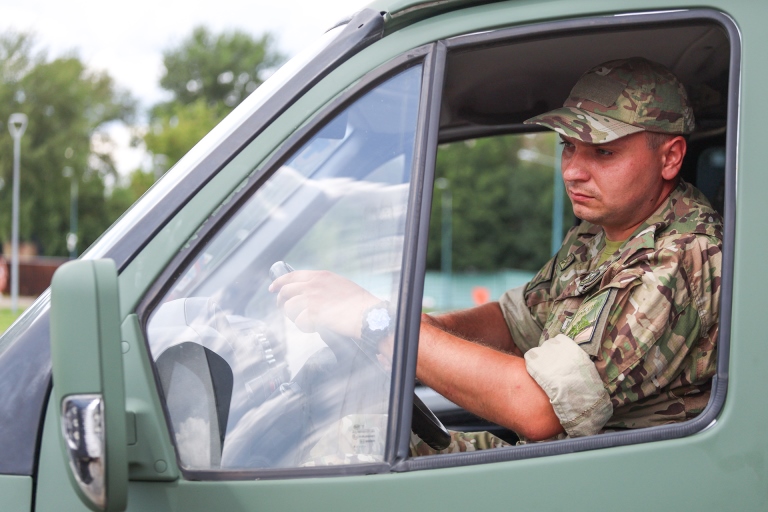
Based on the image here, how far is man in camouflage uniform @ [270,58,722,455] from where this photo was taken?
1594mm

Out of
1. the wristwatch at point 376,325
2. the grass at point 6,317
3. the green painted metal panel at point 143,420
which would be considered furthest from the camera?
the grass at point 6,317

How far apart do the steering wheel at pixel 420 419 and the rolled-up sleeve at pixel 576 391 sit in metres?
0.25

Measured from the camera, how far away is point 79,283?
3.75ft

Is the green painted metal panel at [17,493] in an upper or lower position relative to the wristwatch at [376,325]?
lower

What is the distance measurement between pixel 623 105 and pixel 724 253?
0.64m

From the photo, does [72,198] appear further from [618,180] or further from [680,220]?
[680,220]

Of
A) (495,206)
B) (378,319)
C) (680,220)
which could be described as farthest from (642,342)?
(495,206)

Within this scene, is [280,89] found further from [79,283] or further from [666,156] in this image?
[666,156]

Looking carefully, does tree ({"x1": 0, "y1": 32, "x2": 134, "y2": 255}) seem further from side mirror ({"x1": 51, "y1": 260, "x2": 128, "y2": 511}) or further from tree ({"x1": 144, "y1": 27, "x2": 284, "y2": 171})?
side mirror ({"x1": 51, "y1": 260, "x2": 128, "y2": 511})

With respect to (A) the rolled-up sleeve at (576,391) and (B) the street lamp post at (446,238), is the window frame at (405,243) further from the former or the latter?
(B) the street lamp post at (446,238)

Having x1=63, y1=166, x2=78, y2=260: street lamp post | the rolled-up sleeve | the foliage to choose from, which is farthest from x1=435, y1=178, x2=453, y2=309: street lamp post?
the rolled-up sleeve

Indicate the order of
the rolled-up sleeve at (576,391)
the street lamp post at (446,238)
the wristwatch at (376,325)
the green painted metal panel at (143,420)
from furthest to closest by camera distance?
the street lamp post at (446,238) < the rolled-up sleeve at (576,391) < the wristwatch at (376,325) < the green painted metal panel at (143,420)

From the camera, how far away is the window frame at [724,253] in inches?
55.2

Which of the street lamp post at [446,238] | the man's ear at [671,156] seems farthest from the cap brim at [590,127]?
the street lamp post at [446,238]
